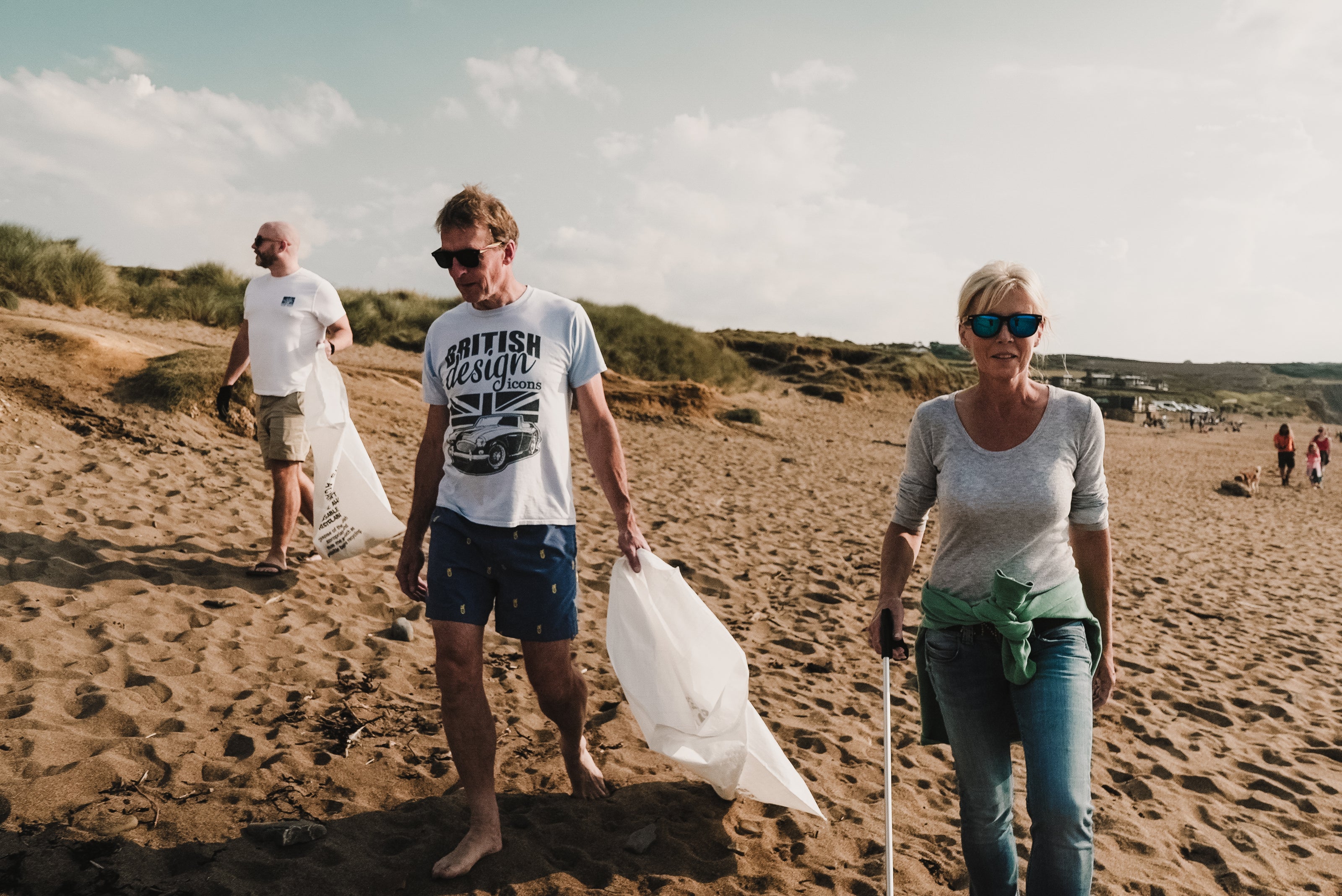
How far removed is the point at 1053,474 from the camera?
200cm

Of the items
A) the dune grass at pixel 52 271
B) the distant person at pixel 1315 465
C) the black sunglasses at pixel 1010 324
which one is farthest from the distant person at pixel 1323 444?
the dune grass at pixel 52 271

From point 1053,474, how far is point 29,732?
345 centimetres

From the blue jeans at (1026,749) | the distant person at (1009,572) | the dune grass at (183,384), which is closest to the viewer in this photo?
the blue jeans at (1026,749)

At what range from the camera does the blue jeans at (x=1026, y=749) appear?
181 cm

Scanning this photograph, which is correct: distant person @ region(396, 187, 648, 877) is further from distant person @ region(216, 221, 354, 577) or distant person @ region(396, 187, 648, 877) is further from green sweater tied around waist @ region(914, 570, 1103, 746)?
distant person @ region(216, 221, 354, 577)

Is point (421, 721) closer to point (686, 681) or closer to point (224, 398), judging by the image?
point (686, 681)

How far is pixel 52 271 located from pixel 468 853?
16.8 m

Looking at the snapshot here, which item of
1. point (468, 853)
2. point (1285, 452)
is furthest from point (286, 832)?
point (1285, 452)

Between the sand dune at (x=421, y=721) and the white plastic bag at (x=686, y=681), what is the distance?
1.24 feet

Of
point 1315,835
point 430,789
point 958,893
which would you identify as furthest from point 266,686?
point 1315,835

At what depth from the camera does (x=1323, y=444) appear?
2072cm

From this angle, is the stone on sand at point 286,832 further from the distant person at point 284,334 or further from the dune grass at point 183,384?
the dune grass at point 183,384

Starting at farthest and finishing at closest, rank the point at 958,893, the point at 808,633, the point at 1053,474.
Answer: the point at 808,633 < the point at 958,893 < the point at 1053,474

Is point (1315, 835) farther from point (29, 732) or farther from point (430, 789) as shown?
point (29, 732)
